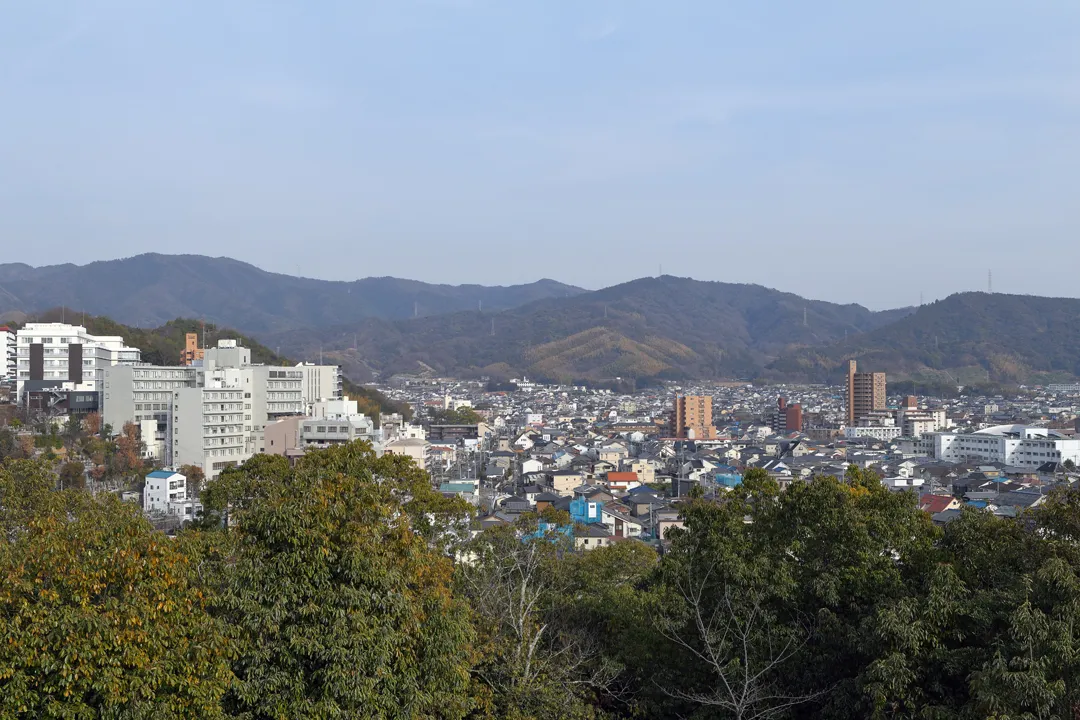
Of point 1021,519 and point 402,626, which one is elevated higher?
point 1021,519

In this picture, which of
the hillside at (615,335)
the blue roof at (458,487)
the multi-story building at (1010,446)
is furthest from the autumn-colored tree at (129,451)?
the hillside at (615,335)

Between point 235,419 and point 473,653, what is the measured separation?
20.0 meters

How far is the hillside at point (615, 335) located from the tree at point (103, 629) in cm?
9391

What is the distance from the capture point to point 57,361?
91.4 ft

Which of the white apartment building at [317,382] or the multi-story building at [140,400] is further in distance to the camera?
the white apartment building at [317,382]

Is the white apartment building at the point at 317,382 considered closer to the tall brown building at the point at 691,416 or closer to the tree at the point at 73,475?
the tree at the point at 73,475

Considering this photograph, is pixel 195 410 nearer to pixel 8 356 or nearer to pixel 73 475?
pixel 73 475

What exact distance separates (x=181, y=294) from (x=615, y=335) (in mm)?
88725

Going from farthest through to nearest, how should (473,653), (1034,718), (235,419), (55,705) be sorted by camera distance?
1. (235,419)
2. (473,653)
3. (1034,718)
4. (55,705)

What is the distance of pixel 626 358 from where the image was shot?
105 m

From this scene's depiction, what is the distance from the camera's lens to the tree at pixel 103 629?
4.37 metres

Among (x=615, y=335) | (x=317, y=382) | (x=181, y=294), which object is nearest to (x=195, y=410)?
(x=317, y=382)

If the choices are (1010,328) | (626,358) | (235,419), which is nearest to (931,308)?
(1010,328)

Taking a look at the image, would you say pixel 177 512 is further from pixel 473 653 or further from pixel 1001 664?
pixel 1001 664
